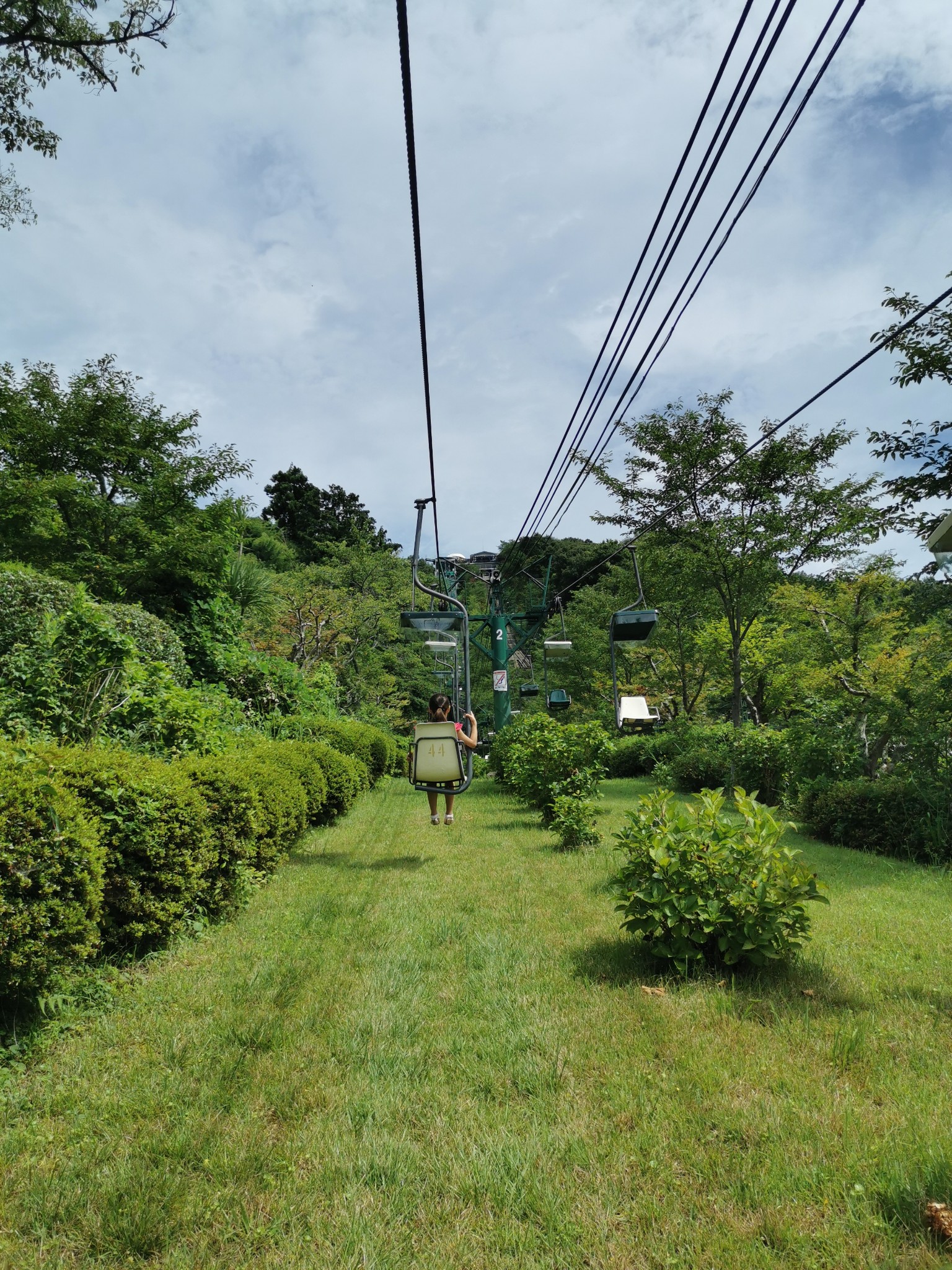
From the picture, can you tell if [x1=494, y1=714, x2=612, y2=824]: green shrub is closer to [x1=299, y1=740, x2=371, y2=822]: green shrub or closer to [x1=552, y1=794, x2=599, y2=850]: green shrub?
[x1=552, y1=794, x2=599, y2=850]: green shrub

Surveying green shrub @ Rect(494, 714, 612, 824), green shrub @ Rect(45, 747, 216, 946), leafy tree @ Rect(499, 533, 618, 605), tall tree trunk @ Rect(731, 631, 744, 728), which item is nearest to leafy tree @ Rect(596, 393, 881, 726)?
tall tree trunk @ Rect(731, 631, 744, 728)

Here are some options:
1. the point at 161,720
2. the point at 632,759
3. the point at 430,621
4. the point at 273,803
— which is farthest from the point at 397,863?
the point at 632,759

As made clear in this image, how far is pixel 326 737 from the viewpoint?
1231 centimetres

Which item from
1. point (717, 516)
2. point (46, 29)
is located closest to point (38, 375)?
point (46, 29)

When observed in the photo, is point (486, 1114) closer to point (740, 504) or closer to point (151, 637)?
point (151, 637)

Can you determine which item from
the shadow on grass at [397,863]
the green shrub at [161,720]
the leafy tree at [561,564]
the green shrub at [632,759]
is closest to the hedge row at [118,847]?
the green shrub at [161,720]

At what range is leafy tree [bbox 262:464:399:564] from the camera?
48.5 metres

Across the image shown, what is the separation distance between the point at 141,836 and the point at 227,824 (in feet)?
4.00

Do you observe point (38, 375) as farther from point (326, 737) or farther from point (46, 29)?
point (326, 737)

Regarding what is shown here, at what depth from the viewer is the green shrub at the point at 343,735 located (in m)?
11.5

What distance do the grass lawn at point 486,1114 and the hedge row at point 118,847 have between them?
402 mm

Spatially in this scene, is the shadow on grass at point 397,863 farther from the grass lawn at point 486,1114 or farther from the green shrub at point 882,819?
the green shrub at point 882,819

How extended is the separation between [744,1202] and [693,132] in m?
5.97

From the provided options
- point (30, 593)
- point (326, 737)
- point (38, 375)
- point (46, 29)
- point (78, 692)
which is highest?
point (46, 29)
